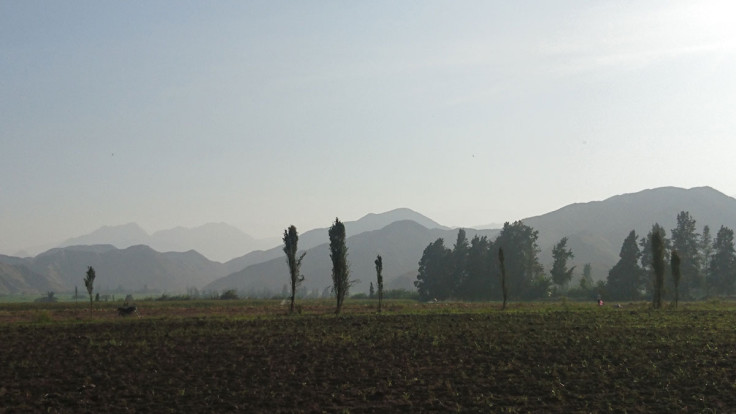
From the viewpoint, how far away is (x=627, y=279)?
105 metres

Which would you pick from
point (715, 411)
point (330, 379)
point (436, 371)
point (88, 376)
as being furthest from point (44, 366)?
point (715, 411)

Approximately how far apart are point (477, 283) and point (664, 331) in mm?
76304

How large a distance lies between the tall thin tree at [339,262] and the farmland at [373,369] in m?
20.7

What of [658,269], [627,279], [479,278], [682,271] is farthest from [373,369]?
[682,271]

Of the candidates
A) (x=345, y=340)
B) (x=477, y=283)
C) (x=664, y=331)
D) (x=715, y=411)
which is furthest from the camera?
(x=477, y=283)

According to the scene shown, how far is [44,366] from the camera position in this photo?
26.1 m

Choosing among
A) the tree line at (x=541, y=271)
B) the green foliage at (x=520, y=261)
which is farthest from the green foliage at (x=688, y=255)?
the green foliage at (x=520, y=261)

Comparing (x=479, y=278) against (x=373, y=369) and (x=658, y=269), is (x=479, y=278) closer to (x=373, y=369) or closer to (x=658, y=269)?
(x=658, y=269)

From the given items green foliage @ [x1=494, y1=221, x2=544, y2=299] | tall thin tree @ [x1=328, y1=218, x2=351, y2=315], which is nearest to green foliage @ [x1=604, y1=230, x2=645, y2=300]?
green foliage @ [x1=494, y1=221, x2=544, y2=299]

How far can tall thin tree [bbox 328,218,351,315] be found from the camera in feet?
200

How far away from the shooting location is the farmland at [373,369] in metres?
19.5

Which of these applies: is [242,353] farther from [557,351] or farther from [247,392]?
[557,351]

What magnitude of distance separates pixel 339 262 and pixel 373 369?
121 feet

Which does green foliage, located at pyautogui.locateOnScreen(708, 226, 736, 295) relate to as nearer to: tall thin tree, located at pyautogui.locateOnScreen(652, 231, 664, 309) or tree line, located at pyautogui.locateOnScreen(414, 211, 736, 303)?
tree line, located at pyautogui.locateOnScreen(414, 211, 736, 303)
